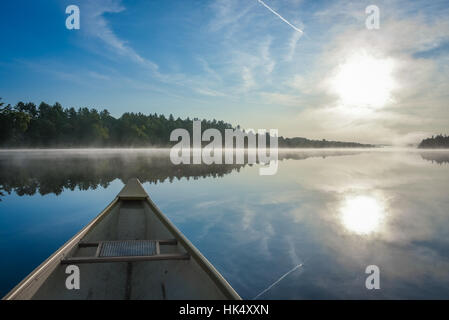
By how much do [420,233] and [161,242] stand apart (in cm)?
717

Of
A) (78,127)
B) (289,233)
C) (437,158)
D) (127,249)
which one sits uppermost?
(78,127)

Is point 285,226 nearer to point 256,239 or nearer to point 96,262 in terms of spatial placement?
point 256,239

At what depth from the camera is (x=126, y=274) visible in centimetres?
427

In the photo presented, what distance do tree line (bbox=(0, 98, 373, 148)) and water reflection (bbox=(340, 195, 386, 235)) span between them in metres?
79.6

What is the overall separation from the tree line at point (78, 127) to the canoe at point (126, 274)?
8026 centimetres

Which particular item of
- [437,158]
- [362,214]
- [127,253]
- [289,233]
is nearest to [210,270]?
[127,253]

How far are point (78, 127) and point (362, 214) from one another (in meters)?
91.8

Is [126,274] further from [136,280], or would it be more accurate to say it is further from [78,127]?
[78,127]

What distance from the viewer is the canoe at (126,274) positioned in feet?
9.86

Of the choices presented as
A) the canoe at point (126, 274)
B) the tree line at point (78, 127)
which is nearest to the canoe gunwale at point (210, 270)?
the canoe at point (126, 274)

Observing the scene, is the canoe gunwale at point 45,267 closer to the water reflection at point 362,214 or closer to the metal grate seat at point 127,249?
the metal grate seat at point 127,249

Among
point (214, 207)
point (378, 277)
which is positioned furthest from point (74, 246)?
point (214, 207)

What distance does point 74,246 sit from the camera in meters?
4.36

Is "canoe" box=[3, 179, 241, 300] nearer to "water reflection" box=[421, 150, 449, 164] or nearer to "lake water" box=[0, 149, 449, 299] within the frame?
"lake water" box=[0, 149, 449, 299]
